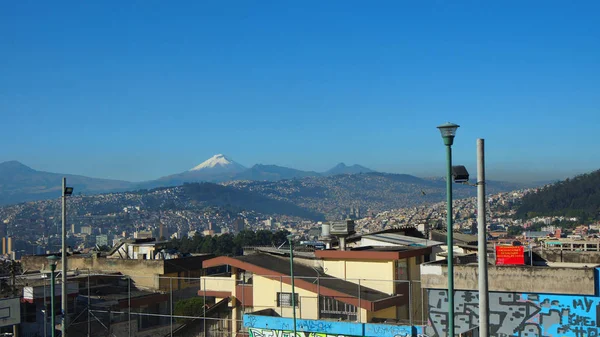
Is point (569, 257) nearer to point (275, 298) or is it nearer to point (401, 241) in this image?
point (401, 241)

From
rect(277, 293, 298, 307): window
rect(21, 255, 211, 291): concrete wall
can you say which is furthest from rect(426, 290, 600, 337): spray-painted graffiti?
rect(21, 255, 211, 291): concrete wall

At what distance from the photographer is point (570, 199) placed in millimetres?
186250

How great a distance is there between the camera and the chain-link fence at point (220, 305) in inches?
1014

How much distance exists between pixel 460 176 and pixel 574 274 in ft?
33.6

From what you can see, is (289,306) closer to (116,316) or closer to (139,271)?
(116,316)

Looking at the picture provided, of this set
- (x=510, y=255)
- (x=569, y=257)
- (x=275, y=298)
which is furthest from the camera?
(x=275, y=298)

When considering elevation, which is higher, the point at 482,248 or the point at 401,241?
the point at 482,248

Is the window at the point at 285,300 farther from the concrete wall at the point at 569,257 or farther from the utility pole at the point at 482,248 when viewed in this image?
the utility pole at the point at 482,248

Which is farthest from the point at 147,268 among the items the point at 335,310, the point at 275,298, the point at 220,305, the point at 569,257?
the point at 569,257

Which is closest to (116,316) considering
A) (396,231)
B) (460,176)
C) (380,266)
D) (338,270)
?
(338,270)

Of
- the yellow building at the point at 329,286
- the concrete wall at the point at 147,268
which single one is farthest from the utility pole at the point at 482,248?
→ the concrete wall at the point at 147,268

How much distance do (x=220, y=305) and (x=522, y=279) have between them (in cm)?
1308

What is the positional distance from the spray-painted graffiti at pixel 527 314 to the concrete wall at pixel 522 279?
0.23 m

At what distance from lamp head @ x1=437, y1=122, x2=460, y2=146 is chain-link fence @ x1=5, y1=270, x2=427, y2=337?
1092cm
